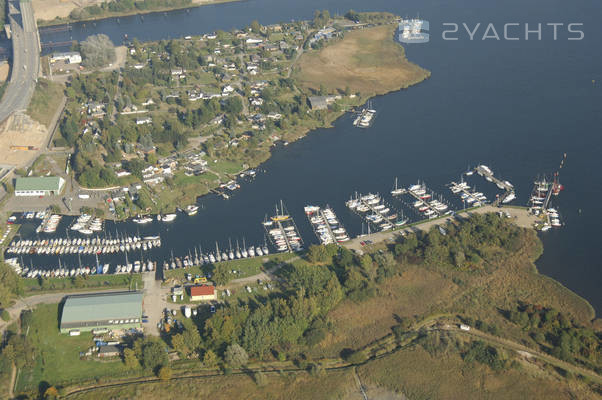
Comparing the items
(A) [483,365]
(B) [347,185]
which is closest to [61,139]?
(B) [347,185]

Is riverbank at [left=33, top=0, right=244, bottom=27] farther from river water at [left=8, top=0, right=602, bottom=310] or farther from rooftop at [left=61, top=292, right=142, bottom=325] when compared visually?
rooftop at [left=61, top=292, right=142, bottom=325]

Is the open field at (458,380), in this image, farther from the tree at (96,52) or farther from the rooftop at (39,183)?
the tree at (96,52)

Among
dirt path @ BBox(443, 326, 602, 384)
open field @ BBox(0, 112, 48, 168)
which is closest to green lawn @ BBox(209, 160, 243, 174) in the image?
open field @ BBox(0, 112, 48, 168)

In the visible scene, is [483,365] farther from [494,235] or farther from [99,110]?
[99,110]

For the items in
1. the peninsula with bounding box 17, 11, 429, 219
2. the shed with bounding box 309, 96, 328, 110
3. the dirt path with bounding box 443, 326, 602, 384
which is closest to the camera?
the dirt path with bounding box 443, 326, 602, 384

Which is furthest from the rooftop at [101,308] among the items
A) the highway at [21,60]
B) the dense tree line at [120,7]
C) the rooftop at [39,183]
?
the dense tree line at [120,7]
